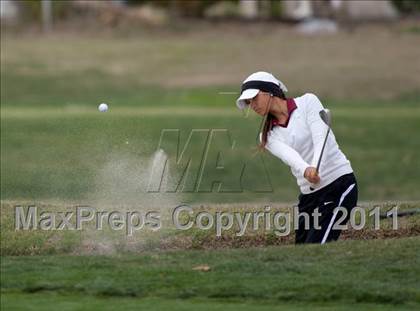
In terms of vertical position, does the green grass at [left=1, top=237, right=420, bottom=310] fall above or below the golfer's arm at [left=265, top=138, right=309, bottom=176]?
below

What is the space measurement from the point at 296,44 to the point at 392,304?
3489 cm

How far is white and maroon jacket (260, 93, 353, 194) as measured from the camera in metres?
9.34

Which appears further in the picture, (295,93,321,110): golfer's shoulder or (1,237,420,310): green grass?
(295,93,321,110): golfer's shoulder

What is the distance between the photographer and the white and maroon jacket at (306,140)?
30.6ft

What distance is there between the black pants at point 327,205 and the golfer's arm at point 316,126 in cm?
42

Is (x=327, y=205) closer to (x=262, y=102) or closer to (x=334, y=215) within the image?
(x=334, y=215)

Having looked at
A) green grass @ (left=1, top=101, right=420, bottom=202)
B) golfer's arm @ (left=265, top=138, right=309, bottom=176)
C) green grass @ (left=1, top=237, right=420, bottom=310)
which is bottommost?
green grass @ (left=1, top=101, right=420, bottom=202)

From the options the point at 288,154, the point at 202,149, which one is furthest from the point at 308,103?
the point at 202,149

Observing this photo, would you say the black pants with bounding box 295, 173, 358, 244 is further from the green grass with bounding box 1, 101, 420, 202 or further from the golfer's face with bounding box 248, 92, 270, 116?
the green grass with bounding box 1, 101, 420, 202

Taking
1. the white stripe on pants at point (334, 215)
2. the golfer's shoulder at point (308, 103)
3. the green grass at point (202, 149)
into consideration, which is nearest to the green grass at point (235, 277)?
the white stripe on pants at point (334, 215)

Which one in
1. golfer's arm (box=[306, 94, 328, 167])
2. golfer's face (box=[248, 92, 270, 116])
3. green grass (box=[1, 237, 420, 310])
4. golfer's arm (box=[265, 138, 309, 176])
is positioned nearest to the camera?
green grass (box=[1, 237, 420, 310])

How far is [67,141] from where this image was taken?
21.2m

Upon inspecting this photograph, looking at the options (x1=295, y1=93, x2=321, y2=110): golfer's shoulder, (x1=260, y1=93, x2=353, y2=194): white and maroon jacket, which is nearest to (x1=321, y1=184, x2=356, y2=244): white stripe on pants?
(x1=260, y1=93, x2=353, y2=194): white and maroon jacket

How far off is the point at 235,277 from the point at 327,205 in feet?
4.12
